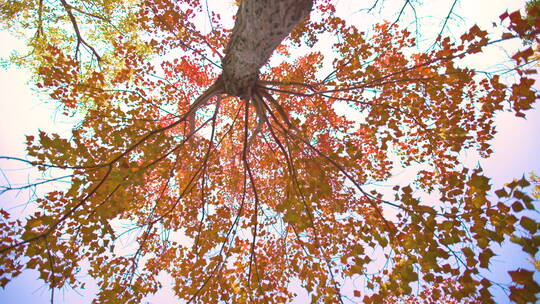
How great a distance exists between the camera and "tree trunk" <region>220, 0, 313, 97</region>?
188 cm

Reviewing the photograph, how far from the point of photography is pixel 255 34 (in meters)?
2.13

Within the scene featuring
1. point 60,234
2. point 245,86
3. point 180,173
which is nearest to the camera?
point 60,234

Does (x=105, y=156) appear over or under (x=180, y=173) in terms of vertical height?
under

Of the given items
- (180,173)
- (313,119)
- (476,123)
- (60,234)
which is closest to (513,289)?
(476,123)

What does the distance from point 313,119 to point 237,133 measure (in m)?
2.43

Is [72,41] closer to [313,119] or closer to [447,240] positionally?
[313,119]

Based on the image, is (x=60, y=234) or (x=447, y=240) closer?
(x=447, y=240)

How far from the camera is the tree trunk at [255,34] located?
1876mm

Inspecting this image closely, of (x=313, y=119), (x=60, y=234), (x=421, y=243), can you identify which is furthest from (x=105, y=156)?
(x=313, y=119)

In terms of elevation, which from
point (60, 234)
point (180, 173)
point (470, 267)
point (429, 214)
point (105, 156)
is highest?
point (180, 173)

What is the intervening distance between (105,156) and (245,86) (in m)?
2.01

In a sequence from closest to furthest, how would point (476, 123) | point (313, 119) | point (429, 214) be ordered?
point (429, 214) < point (476, 123) < point (313, 119)

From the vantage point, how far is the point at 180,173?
528 centimetres

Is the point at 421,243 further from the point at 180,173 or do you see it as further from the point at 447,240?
the point at 180,173
